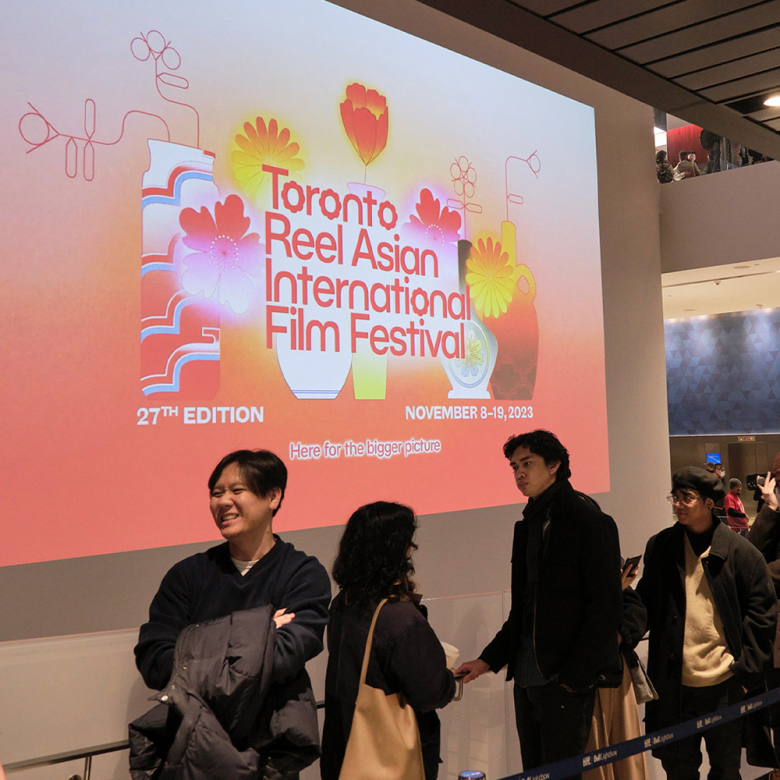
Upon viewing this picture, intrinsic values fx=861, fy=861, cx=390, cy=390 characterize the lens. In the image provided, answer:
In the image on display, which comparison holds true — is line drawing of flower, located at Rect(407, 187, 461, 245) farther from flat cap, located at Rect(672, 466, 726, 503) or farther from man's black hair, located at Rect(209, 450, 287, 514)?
man's black hair, located at Rect(209, 450, 287, 514)

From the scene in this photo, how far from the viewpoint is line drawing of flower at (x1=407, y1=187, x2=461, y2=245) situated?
532 cm

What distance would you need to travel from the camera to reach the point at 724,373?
13.6 m

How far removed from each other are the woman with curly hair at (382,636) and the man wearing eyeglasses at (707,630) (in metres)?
1.17

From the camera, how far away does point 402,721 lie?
2.18m

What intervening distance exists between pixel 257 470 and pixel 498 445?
151 inches

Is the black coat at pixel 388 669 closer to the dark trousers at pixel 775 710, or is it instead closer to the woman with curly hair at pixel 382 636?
the woman with curly hair at pixel 382 636

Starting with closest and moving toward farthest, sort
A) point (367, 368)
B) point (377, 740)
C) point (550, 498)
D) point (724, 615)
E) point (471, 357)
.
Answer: point (377, 740) < point (550, 498) < point (724, 615) < point (367, 368) < point (471, 357)

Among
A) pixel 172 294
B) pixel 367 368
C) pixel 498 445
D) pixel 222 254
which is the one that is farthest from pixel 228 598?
pixel 498 445

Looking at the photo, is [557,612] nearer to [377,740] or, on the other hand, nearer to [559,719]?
[559,719]

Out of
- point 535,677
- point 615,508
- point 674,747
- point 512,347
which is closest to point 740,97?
point 535,677

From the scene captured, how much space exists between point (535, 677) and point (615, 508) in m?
5.00

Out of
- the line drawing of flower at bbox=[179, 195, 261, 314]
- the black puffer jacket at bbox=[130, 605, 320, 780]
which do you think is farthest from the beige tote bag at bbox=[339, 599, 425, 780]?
the line drawing of flower at bbox=[179, 195, 261, 314]

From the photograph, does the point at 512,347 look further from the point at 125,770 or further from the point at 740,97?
the point at 125,770

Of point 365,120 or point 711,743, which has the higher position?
point 365,120
